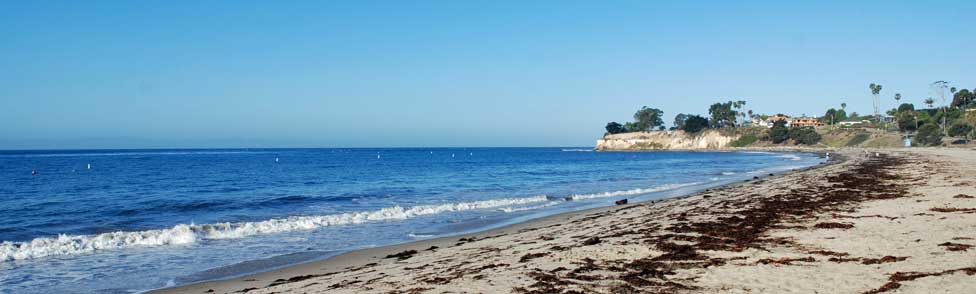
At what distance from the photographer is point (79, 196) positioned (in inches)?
1248

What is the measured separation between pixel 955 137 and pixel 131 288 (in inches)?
5204

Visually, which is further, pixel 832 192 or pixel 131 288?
pixel 832 192

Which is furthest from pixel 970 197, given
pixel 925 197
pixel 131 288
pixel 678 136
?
pixel 678 136

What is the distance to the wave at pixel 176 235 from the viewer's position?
14.2m

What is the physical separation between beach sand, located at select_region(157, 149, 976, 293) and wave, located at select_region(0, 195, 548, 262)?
223 inches

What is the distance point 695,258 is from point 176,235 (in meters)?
13.4

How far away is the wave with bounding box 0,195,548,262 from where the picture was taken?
14.2 meters

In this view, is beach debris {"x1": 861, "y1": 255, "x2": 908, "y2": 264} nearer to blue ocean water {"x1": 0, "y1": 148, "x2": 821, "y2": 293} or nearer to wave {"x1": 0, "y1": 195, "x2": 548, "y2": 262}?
blue ocean water {"x1": 0, "y1": 148, "x2": 821, "y2": 293}

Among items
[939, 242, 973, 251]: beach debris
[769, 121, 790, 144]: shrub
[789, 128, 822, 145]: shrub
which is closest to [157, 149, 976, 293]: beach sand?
[939, 242, 973, 251]: beach debris

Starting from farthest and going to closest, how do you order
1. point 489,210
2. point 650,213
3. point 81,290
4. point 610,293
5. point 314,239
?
point 489,210 < point 650,213 < point 314,239 < point 81,290 < point 610,293

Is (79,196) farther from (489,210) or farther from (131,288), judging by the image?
(131,288)

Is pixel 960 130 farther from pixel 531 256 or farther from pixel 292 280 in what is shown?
pixel 292 280

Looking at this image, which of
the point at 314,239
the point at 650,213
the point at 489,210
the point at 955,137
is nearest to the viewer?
the point at 314,239

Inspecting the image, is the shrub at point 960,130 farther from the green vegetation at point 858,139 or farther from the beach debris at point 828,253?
the beach debris at point 828,253
